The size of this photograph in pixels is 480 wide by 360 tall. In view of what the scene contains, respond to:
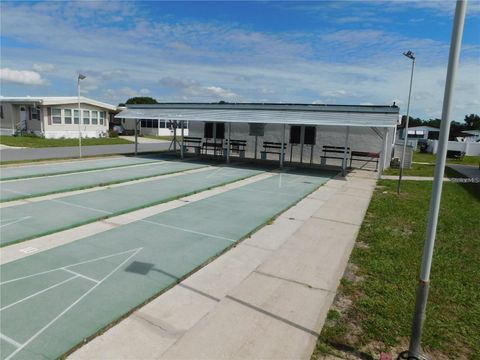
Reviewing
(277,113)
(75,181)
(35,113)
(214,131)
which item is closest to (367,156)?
(277,113)

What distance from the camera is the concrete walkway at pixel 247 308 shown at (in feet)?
12.1

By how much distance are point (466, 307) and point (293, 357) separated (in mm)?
2752

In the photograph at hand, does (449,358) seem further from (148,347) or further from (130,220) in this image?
(130,220)

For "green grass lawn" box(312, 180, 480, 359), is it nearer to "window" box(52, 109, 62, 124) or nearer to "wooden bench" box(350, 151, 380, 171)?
"wooden bench" box(350, 151, 380, 171)

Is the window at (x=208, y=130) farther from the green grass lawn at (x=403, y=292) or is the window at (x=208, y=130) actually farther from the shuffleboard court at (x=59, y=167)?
the green grass lawn at (x=403, y=292)

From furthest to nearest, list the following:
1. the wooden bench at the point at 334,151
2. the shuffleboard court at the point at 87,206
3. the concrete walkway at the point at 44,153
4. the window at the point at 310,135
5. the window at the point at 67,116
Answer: the window at the point at 67,116, the window at the point at 310,135, the wooden bench at the point at 334,151, the concrete walkway at the point at 44,153, the shuffleboard court at the point at 87,206

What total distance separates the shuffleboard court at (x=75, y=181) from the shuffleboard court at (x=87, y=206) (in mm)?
945

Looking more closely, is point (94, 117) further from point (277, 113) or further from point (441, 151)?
point (441, 151)

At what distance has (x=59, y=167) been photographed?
16.0m

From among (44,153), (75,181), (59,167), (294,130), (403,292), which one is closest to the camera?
(403,292)

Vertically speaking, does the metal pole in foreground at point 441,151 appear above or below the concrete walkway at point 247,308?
above

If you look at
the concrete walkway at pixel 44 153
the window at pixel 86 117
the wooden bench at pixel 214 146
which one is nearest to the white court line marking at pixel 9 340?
the concrete walkway at pixel 44 153

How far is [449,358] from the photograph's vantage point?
371 cm

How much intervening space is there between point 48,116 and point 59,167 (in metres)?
18.8
